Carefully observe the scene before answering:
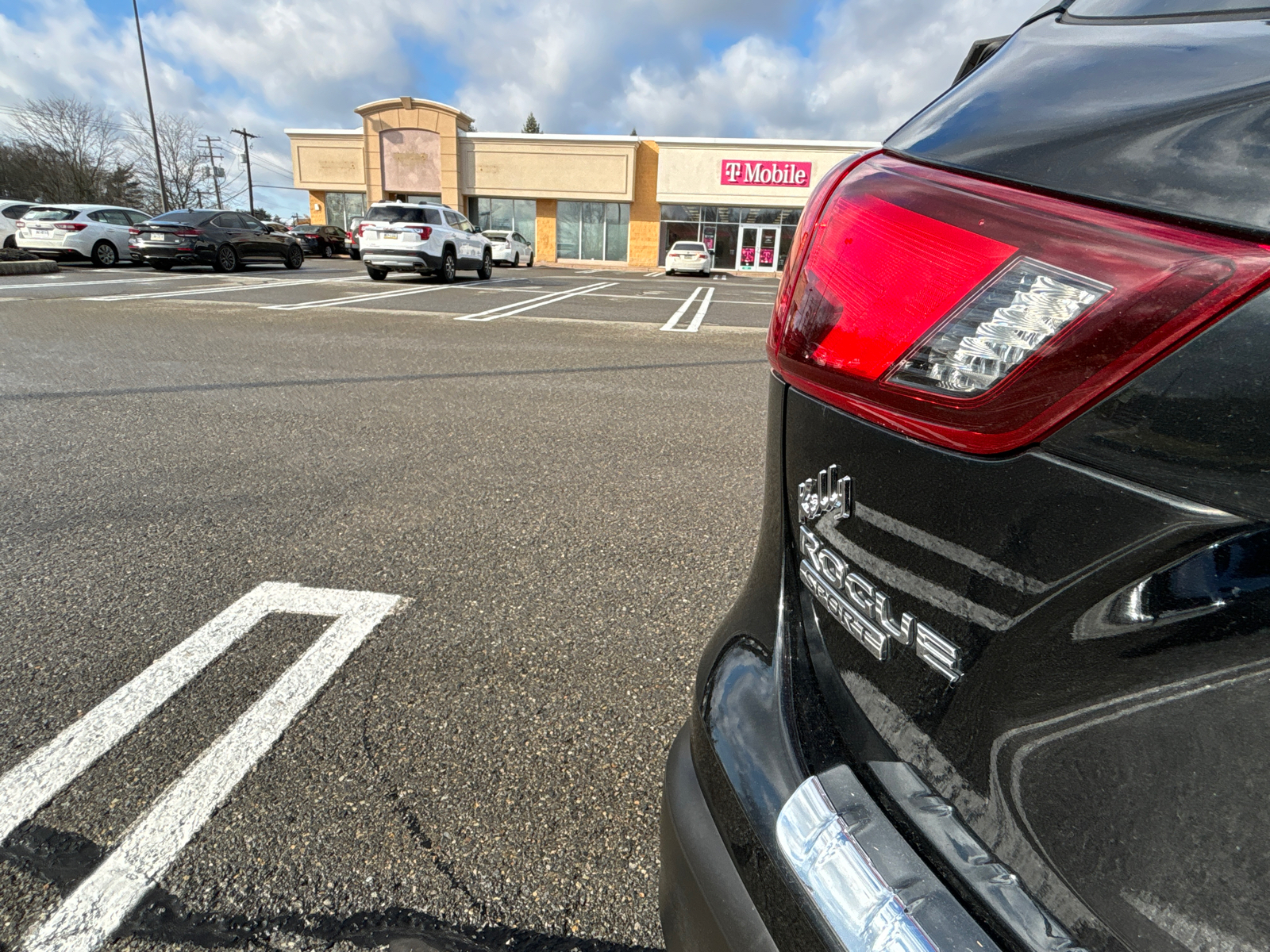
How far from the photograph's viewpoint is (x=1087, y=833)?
0.58 metres

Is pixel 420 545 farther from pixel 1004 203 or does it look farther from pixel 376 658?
pixel 1004 203

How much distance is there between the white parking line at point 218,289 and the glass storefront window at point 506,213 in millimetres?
20432

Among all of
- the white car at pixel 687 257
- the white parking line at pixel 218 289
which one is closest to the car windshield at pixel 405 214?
the white parking line at pixel 218 289

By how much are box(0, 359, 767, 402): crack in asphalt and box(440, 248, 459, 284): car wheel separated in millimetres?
11061

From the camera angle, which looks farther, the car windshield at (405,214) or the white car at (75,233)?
the white car at (75,233)

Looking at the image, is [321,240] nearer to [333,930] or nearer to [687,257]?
[687,257]

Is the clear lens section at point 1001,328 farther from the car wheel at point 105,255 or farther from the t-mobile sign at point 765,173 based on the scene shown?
the t-mobile sign at point 765,173

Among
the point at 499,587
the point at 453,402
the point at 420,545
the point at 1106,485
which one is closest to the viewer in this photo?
the point at 1106,485

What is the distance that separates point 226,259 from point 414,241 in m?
5.49

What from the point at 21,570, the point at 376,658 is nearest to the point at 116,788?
the point at 376,658

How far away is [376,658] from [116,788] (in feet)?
2.14

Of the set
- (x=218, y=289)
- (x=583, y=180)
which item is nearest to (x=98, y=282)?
(x=218, y=289)

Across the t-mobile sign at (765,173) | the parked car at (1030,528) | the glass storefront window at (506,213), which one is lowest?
the parked car at (1030,528)

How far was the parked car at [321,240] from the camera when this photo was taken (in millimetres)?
28766
